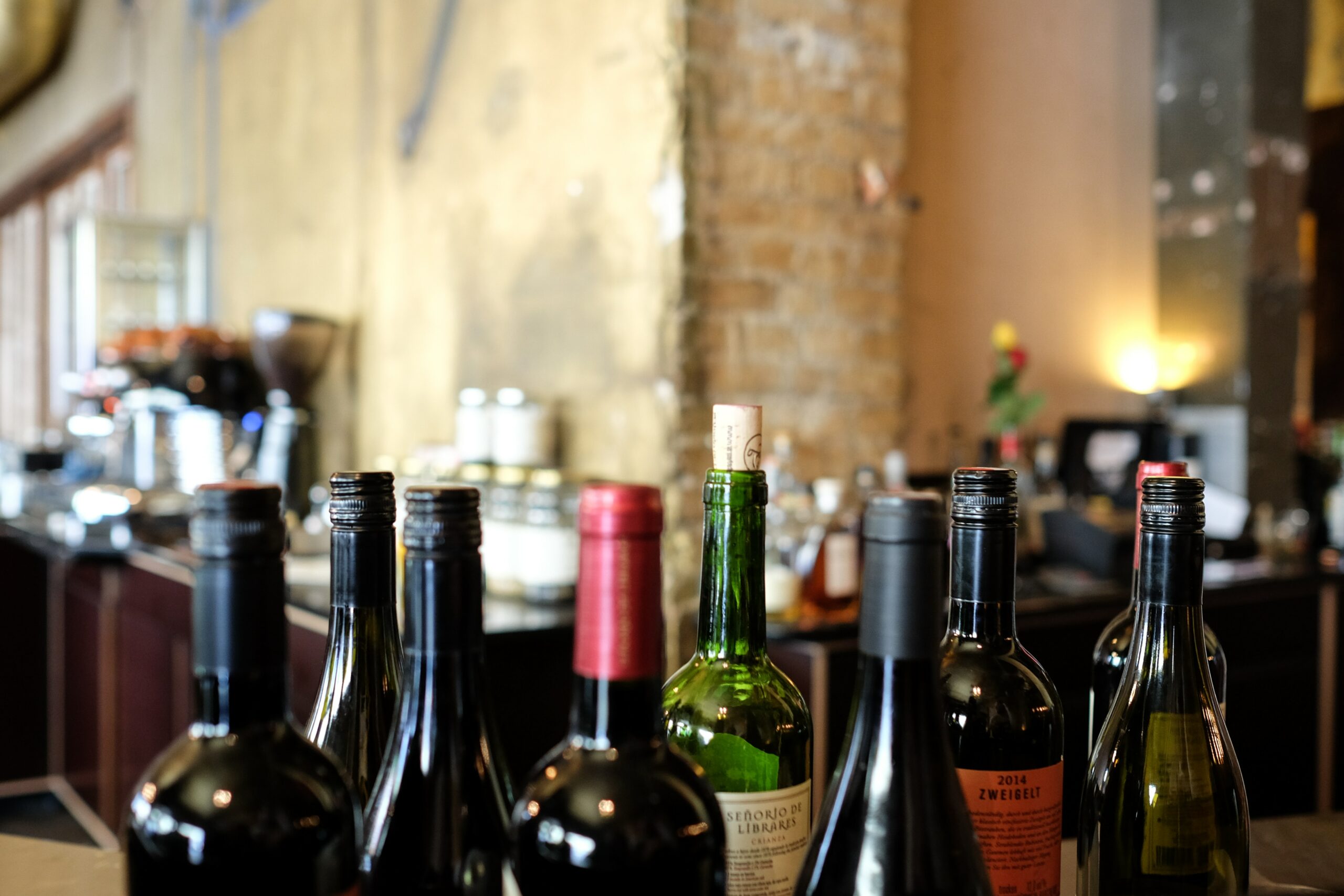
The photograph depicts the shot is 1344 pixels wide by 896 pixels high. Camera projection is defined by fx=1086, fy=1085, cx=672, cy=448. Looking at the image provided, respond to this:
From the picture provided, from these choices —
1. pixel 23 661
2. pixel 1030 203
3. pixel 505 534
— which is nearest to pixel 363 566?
pixel 505 534

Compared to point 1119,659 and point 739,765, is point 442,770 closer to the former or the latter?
point 739,765

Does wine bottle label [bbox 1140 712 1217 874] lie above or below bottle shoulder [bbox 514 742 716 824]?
below

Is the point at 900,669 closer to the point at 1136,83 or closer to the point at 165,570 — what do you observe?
the point at 165,570

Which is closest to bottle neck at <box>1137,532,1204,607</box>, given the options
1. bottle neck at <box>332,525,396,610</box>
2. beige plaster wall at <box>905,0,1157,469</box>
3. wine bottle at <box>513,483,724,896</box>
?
wine bottle at <box>513,483,724,896</box>

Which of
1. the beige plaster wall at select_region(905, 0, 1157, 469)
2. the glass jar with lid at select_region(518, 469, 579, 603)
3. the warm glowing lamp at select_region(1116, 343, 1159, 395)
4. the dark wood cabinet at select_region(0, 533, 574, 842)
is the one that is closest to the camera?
the dark wood cabinet at select_region(0, 533, 574, 842)

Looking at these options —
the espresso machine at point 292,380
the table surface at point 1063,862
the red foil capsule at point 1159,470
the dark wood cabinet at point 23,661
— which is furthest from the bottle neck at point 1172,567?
the dark wood cabinet at point 23,661

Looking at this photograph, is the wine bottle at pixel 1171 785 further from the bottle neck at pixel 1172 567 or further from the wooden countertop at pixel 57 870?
the wooden countertop at pixel 57 870

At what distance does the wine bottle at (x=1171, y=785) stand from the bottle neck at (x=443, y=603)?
0.36 m

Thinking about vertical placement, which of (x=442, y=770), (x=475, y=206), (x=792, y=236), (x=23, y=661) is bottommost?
(x=23, y=661)

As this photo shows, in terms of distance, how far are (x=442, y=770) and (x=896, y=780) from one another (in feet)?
0.63

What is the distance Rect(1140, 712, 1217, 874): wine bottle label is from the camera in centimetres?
59

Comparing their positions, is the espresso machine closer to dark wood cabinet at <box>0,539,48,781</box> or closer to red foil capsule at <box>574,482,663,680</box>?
dark wood cabinet at <box>0,539,48,781</box>

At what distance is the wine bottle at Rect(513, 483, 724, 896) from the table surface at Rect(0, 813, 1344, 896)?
12.8 inches

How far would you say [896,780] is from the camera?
0.45 metres
